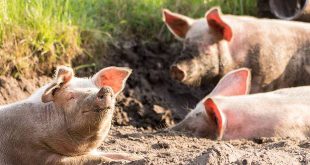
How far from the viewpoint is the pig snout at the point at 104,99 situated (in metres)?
5.13

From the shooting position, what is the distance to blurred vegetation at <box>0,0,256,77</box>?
8.08 metres

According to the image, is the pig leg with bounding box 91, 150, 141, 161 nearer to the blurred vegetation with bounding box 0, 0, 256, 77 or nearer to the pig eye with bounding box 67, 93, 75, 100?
the pig eye with bounding box 67, 93, 75, 100

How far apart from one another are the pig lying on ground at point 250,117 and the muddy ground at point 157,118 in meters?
0.16

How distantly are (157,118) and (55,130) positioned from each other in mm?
3394

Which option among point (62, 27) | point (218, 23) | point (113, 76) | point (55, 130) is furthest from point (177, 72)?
point (55, 130)

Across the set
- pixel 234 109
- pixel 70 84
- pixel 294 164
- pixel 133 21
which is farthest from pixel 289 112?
pixel 133 21

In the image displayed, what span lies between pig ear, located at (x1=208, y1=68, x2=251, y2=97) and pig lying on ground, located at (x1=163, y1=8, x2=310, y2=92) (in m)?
1.32

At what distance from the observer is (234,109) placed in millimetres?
7152

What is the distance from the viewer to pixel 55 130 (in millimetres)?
5578

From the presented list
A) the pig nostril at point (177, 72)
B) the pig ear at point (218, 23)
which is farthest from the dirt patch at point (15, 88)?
the pig ear at point (218, 23)

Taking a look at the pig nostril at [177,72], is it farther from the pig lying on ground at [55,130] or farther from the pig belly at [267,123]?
the pig lying on ground at [55,130]

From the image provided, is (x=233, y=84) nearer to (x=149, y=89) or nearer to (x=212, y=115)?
(x=212, y=115)

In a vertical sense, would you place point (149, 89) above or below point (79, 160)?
below

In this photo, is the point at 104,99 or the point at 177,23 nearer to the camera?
the point at 104,99
